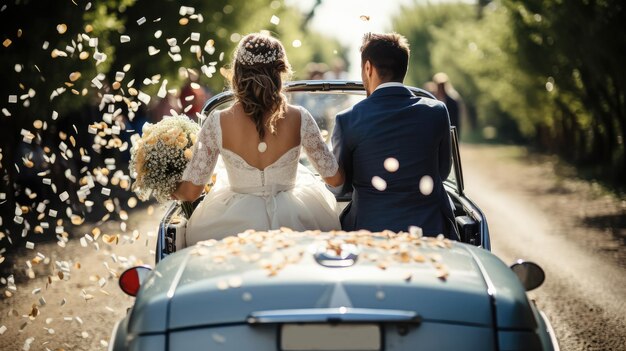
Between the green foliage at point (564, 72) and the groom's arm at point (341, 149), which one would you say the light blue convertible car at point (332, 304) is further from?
the green foliage at point (564, 72)

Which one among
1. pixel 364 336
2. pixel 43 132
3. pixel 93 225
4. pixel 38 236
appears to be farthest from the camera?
pixel 43 132

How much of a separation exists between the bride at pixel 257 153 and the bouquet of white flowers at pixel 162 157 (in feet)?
0.64

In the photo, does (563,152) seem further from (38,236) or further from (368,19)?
(368,19)

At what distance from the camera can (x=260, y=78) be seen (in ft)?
14.6

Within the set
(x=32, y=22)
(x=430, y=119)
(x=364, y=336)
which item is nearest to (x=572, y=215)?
(x=32, y=22)

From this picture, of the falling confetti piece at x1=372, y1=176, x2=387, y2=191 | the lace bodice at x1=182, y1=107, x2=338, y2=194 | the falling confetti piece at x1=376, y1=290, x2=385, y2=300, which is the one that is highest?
the lace bodice at x1=182, y1=107, x2=338, y2=194

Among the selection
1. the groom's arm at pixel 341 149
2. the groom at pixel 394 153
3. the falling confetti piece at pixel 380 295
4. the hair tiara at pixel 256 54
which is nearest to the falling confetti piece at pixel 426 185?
the groom at pixel 394 153

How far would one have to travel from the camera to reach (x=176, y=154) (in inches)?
189

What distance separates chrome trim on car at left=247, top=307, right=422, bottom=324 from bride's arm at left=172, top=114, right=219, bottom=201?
73.6 inches

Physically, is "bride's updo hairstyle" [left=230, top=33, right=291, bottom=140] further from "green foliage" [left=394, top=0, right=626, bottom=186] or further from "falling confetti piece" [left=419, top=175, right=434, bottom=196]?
"green foliage" [left=394, top=0, right=626, bottom=186]

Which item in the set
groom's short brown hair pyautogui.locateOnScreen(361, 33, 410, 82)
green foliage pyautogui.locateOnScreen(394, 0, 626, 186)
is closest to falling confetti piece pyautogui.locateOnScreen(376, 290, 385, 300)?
groom's short brown hair pyautogui.locateOnScreen(361, 33, 410, 82)

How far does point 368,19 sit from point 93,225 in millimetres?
8364

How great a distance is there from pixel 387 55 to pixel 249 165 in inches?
37.9

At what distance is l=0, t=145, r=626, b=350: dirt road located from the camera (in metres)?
6.56
